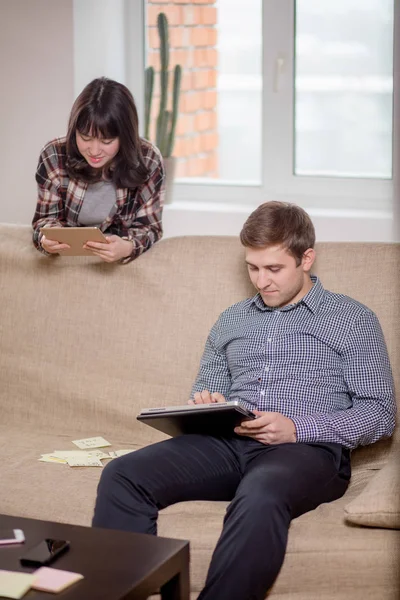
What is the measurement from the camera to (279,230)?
241 centimetres

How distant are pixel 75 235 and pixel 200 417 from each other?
0.80m

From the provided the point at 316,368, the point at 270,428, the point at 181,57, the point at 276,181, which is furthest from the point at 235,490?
the point at 181,57

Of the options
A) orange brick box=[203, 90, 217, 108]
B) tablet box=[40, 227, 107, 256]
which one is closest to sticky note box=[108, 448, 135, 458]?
tablet box=[40, 227, 107, 256]

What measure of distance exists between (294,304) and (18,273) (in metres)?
1.01

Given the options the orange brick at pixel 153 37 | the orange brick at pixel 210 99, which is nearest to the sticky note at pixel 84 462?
the orange brick at pixel 210 99

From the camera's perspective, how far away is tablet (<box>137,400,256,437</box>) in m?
2.13

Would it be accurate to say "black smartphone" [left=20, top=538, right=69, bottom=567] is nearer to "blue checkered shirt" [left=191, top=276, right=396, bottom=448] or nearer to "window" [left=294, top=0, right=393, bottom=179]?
"blue checkered shirt" [left=191, top=276, right=396, bottom=448]

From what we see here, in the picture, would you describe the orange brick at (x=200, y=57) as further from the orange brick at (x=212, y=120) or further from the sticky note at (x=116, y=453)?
the sticky note at (x=116, y=453)

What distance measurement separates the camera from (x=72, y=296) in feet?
9.64

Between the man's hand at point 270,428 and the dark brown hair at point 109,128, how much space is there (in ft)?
3.21

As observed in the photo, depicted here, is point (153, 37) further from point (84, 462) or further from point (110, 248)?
point (84, 462)

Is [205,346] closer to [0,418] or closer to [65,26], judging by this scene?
[0,418]

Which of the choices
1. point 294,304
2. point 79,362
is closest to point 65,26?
point 79,362

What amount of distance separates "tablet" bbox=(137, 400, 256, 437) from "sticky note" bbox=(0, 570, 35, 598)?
562 mm
